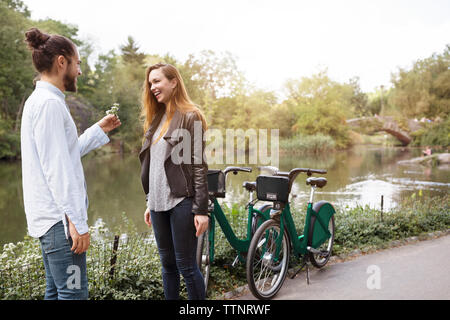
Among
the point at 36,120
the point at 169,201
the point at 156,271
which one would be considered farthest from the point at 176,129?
the point at 156,271

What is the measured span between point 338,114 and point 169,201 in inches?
1312

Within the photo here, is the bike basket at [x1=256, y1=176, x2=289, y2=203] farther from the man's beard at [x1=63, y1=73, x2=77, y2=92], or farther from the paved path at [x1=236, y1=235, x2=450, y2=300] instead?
the man's beard at [x1=63, y1=73, x2=77, y2=92]

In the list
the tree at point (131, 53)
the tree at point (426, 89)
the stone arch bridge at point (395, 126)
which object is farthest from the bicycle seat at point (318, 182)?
the tree at point (131, 53)

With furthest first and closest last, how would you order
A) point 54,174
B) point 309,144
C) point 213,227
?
point 309,144 < point 213,227 < point 54,174

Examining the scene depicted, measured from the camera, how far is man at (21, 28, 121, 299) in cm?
154

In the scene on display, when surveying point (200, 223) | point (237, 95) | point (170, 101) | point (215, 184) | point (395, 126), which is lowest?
point (200, 223)

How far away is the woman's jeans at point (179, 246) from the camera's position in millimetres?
2074

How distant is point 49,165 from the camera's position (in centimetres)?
154

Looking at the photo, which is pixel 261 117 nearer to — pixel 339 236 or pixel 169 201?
pixel 339 236

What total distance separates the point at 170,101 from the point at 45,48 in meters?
0.74

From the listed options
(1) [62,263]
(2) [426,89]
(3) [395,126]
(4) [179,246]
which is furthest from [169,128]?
(3) [395,126]

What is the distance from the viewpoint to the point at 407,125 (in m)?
33.0

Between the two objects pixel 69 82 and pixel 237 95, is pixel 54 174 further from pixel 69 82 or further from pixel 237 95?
pixel 237 95
